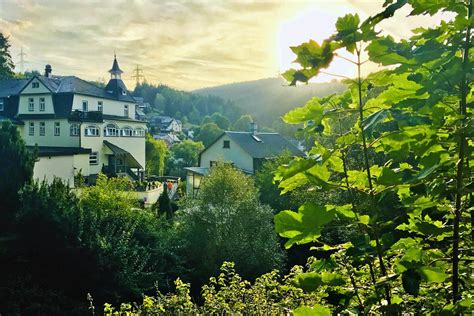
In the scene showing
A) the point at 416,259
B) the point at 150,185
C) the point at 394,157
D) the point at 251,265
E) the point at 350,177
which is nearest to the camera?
the point at 416,259

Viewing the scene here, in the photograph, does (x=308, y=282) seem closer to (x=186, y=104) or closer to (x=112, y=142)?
(x=112, y=142)

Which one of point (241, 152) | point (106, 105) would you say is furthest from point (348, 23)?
point (106, 105)

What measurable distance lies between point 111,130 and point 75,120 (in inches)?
163

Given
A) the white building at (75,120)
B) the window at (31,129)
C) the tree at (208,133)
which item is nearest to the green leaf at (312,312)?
the white building at (75,120)

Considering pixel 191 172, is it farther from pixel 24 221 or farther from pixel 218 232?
pixel 24 221

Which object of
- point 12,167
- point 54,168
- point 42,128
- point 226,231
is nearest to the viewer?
point 12,167

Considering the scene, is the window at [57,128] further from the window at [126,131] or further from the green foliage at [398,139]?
A: the green foliage at [398,139]

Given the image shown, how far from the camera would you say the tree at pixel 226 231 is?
1562 centimetres

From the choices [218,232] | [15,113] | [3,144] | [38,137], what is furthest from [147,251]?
[15,113]

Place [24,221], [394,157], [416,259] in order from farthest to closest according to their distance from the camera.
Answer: [24,221], [394,157], [416,259]

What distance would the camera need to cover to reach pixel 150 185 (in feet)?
103

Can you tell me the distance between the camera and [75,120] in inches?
1194

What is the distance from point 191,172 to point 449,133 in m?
31.6

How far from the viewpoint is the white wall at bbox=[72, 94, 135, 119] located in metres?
31.3
